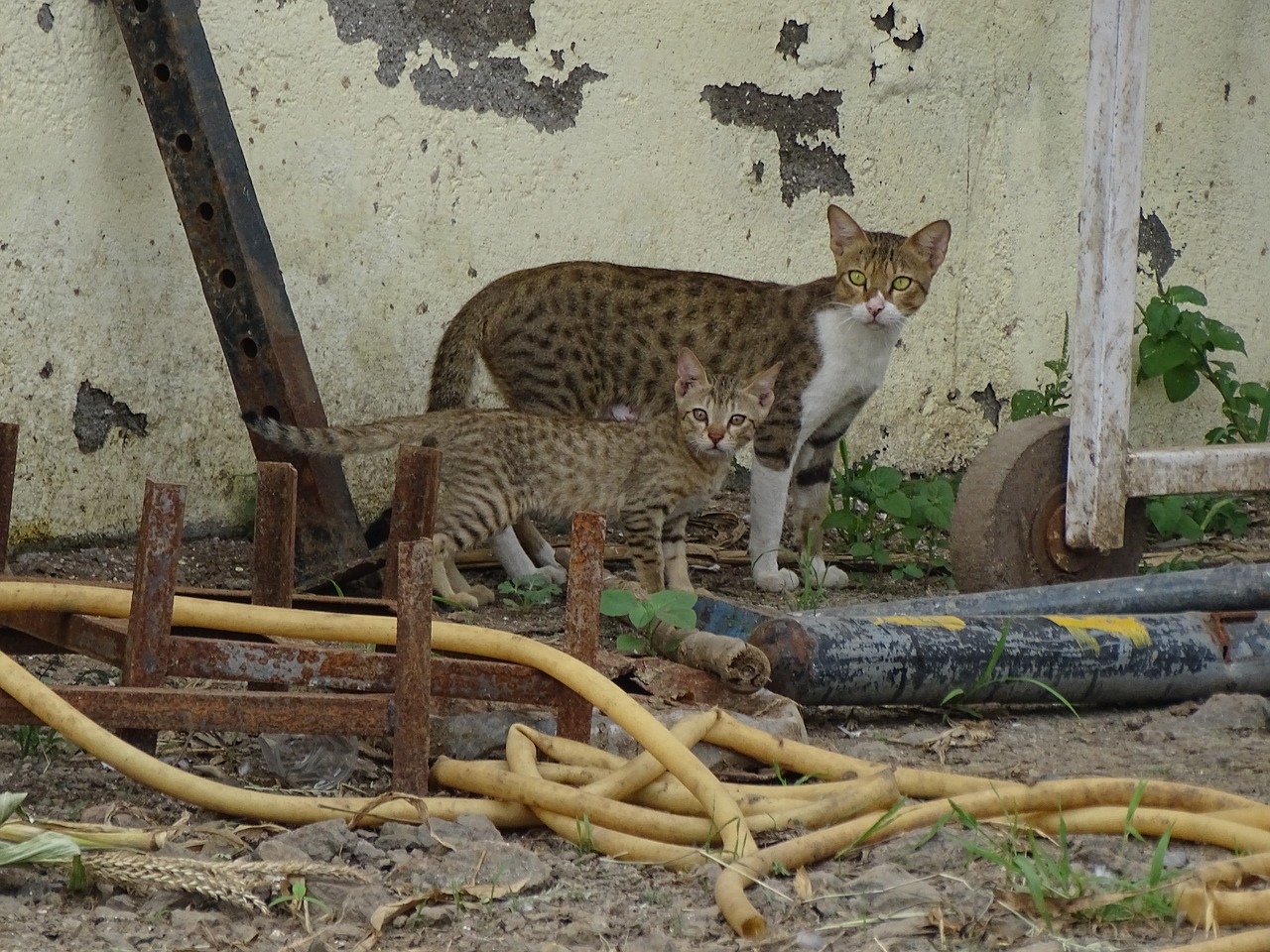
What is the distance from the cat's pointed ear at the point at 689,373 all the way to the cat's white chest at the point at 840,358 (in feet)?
1.57

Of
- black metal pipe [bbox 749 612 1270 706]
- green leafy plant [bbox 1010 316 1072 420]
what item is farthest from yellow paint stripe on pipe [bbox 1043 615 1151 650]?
green leafy plant [bbox 1010 316 1072 420]

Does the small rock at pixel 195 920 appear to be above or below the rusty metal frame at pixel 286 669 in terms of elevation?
below

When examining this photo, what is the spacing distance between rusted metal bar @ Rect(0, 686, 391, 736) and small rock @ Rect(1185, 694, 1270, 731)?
1.97 m

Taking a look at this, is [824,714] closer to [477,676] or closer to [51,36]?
[477,676]

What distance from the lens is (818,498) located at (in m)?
5.75

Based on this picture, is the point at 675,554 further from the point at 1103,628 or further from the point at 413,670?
the point at 413,670

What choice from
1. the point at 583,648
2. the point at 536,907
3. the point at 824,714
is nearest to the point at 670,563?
the point at 824,714

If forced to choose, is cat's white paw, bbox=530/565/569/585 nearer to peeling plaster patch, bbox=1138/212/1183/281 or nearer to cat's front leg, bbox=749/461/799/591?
cat's front leg, bbox=749/461/799/591

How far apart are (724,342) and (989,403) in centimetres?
169

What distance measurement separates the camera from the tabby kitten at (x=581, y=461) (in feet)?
15.5

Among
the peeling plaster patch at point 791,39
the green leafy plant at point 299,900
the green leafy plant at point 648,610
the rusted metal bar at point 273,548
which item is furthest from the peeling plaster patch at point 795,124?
the green leafy plant at point 299,900

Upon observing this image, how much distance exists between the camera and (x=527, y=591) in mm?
4863

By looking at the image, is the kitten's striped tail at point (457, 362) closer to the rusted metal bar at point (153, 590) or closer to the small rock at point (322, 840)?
the rusted metal bar at point (153, 590)

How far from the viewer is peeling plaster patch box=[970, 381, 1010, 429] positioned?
680cm
